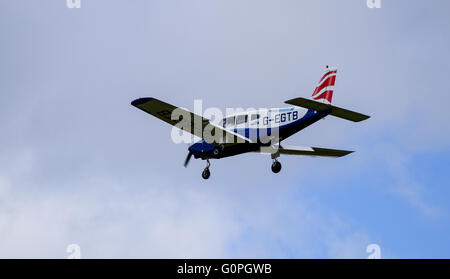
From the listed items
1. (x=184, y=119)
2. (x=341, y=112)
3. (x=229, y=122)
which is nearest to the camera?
(x=341, y=112)

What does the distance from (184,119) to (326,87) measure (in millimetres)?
6592

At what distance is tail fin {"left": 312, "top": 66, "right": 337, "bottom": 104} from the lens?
3500 cm

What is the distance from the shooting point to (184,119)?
1377 inches

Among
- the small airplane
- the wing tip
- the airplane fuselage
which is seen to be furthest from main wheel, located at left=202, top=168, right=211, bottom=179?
the wing tip

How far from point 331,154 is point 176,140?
7702mm

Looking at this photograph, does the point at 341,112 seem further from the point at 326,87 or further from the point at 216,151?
the point at 216,151

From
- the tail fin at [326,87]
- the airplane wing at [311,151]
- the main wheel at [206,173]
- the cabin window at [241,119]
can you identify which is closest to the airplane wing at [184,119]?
the cabin window at [241,119]

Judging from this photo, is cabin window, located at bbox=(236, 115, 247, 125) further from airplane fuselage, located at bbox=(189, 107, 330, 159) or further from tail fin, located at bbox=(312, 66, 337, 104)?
tail fin, located at bbox=(312, 66, 337, 104)

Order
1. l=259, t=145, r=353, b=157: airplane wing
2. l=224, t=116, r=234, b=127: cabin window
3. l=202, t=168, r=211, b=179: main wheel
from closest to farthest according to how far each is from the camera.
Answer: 1. l=224, t=116, r=234, b=127: cabin window
2. l=202, t=168, r=211, b=179: main wheel
3. l=259, t=145, r=353, b=157: airplane wing

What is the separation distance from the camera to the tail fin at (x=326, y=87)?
35000mm

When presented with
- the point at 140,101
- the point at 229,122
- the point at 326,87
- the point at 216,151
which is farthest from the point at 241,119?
the point at 140,101

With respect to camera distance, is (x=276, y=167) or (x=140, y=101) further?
(x=276, y=167)
